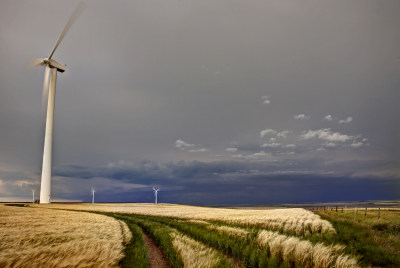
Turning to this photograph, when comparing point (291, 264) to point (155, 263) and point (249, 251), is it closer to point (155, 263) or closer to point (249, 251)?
point (249, 251)

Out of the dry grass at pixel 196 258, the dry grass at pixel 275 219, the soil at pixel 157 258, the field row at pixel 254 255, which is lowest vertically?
the dry grass at pixel 275 219

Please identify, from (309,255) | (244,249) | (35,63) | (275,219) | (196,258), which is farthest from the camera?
(35,63)

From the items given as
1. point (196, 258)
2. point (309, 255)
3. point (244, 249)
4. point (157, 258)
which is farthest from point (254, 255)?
point (157, 258)

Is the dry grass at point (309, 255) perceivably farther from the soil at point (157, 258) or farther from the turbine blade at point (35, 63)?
the turbine blade at point (35, 63)

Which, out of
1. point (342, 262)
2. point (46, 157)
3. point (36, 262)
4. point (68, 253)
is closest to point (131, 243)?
point (68, 253)

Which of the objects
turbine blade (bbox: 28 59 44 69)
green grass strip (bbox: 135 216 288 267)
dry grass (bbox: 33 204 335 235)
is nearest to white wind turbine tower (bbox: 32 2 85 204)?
turbine blade (bbox: 28 59 44 69)

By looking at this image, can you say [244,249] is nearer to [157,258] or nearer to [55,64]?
[157,258]

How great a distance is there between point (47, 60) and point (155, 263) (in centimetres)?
7555

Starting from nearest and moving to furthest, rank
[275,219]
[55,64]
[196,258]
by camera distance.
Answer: [196,258] < [275,219] < [55,64]

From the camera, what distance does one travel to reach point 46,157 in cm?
7500

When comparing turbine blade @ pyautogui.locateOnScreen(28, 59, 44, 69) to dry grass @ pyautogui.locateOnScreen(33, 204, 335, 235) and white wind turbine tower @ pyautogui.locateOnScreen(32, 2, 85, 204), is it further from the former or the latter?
dry grass @ pyautogui.locateOnScreen(33, 204, 335, 235)

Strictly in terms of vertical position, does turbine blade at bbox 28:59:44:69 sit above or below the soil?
above

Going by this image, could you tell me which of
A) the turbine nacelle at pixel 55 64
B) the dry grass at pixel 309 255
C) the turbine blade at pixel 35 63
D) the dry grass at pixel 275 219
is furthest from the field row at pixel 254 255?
the turbine nacelle at pixel 55 64

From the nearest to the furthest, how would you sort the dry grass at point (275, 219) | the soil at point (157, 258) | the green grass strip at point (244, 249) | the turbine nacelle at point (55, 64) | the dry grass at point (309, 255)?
the dry grass at point (309, 255) < the green grass strip at point (244, 249) < the soil at point (157, 258) < the dry grass at point (275, 219) < the turbine nacelle at point (55, 64)
